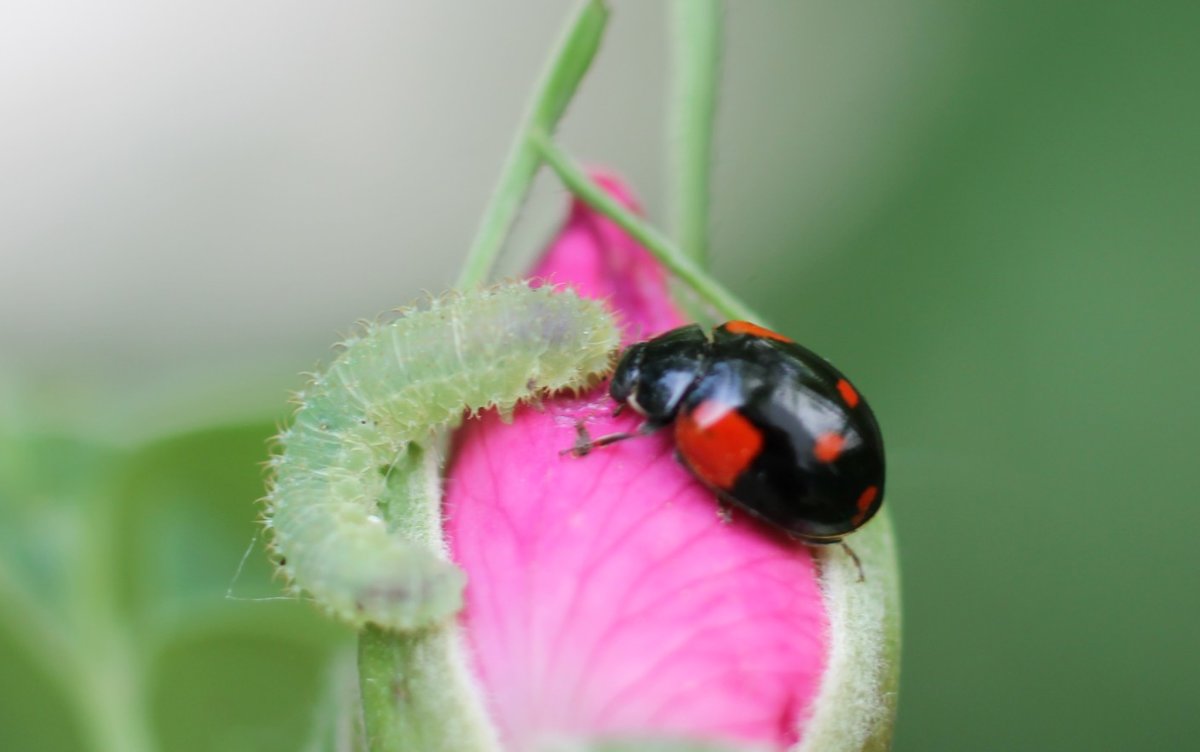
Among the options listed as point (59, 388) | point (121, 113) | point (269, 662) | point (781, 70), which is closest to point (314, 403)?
point (269, 662)

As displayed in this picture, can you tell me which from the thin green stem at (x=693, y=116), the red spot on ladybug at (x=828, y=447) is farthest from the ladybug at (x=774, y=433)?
the thin green stem at (x=693, y=116)

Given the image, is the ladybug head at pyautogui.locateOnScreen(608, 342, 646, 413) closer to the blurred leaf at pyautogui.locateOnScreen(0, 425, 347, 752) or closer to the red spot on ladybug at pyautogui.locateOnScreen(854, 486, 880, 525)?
the red spot on ladybug at pyautogui.locateOnScreen(854, 486, 880, 525)

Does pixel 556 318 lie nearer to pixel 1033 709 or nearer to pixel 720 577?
pixel 720 577

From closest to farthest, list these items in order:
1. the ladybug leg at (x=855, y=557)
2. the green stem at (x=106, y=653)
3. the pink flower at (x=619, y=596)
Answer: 1. the pink flower at (x=619, y=596)
2. the ladybug leg at (x=855, y=557)
3. the green stem at (x=106, y=653)

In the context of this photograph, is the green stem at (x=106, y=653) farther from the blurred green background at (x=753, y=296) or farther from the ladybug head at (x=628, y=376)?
the ladybug head at (x=628, y=376)

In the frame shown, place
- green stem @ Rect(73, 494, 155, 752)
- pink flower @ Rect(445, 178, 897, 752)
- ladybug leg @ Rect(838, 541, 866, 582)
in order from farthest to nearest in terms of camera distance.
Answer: green stem @ Rect(73, 494, 155, 752), ladybug leg @ Rect(838, 541, 866, 582), pink flower @ Rect(445, 178, 897, 752)

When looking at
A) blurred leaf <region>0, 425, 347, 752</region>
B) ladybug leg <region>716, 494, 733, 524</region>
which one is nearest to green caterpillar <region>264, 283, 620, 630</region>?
ladybug leg <region>716, 494, 733, 524</region>

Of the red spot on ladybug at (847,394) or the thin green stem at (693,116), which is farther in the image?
the thin green stem at (693,116)
